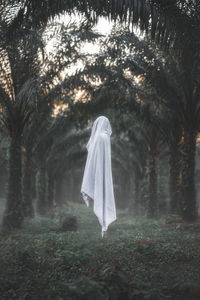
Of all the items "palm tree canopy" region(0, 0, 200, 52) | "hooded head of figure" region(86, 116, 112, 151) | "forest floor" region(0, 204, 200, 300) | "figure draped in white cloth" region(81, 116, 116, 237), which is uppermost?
"palm tree canopy" region(0, 0, 200, 52)

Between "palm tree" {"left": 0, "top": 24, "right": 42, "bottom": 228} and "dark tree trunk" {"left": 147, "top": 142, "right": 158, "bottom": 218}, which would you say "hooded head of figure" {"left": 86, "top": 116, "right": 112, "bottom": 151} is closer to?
"palm tree" {"left": 0, "top": 24, "right": 42, "bottom": 228}

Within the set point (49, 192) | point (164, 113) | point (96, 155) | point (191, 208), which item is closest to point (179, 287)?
point (96, 155)

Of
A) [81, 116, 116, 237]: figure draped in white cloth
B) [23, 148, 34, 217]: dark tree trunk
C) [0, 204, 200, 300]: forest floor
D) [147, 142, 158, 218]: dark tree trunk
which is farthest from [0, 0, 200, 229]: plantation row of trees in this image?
[0, 204, 200, 300]: forest floor

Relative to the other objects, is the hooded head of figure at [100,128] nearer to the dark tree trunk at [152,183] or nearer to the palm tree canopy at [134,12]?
→ the palm tree canopy at [134,12]

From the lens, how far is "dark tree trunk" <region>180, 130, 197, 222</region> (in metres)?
10.4

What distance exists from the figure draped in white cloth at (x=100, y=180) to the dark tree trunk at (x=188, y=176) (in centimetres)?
460

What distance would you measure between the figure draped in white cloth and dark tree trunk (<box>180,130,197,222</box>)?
15.1ft

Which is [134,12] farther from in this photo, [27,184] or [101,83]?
[27,184]

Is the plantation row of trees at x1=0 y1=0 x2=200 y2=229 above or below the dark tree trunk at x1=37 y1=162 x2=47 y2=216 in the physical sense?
above

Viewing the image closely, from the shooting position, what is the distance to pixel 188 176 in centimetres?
1035

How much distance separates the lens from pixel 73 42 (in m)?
9.89

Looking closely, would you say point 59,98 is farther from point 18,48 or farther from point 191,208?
point 191,208

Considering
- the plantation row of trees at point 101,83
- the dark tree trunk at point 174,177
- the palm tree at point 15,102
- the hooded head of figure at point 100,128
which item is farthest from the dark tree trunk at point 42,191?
the hooded head of figure at point 100,128

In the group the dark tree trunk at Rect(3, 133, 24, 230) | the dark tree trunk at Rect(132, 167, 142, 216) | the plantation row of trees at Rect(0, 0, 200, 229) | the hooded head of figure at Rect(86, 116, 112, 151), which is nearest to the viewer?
the hooded head of figure at Rect(86, 116, 112, 151)
